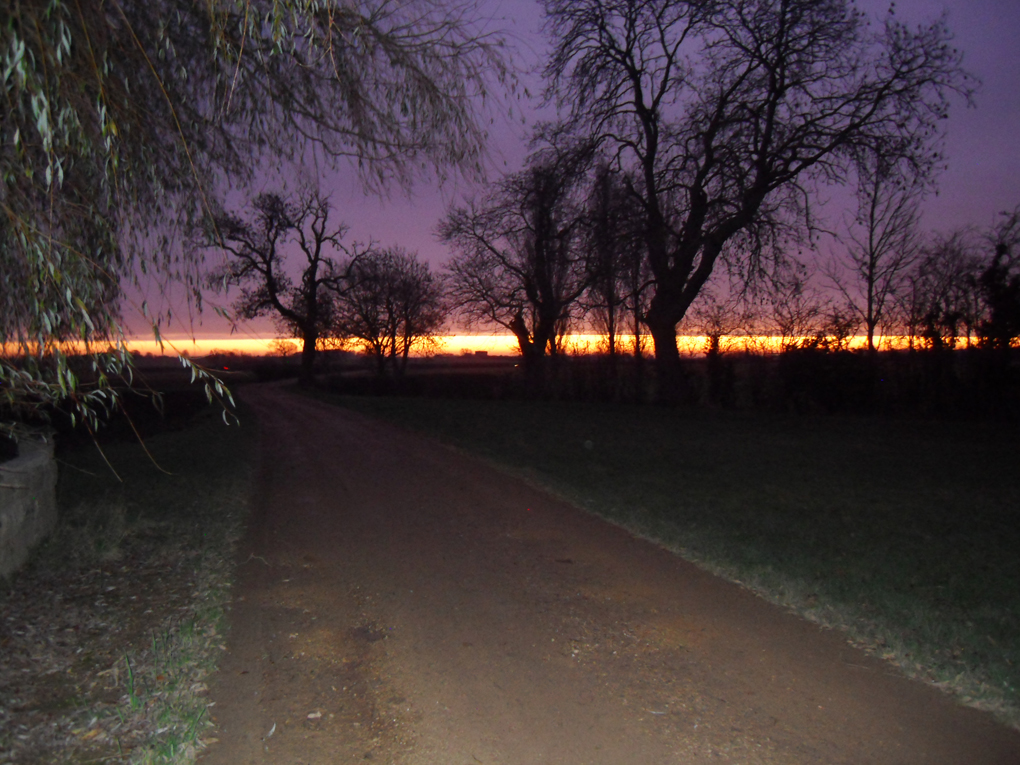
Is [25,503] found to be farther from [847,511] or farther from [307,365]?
[307,365]

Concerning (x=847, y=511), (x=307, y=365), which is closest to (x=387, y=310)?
(x=307, y=365)

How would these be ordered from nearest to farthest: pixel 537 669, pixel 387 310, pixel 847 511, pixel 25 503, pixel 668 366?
pixel 537 669
pixel 25 503
pixel 847 511
pixel 668 366
pixel 387 310

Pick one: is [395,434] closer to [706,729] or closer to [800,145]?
[800,145]

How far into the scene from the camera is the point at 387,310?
152 feet

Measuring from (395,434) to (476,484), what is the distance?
7704 mm

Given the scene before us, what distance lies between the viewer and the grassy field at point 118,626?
11.7 feet

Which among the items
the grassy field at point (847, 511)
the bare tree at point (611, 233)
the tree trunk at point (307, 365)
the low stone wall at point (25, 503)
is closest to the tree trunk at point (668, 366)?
the bare tree at point (611, 233)

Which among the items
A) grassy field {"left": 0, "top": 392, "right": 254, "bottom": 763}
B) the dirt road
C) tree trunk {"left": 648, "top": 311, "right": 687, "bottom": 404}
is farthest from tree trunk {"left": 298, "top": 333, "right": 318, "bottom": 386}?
the dirt road

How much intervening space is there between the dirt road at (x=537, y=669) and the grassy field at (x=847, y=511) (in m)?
0.43

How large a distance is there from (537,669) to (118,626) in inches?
121

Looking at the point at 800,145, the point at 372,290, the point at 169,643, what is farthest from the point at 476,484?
the point at 372,290

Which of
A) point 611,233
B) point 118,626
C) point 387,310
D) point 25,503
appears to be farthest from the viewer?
point 387,310

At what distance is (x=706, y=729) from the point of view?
11.6 feet

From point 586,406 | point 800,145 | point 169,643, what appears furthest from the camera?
point 586,406
